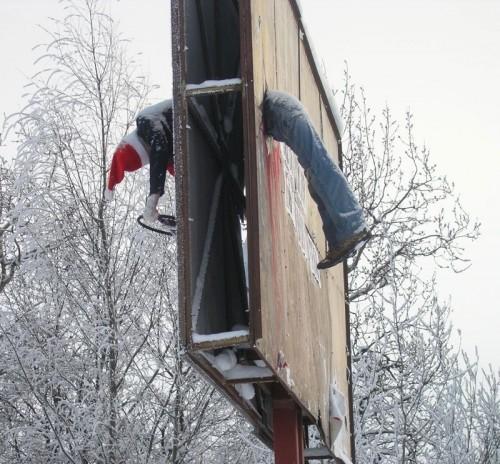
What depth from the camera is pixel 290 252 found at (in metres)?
5.72

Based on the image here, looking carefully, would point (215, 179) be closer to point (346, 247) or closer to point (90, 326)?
point (346, 247)

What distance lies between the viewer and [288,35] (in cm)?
658

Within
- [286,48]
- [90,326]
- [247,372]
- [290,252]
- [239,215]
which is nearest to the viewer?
[247,372]

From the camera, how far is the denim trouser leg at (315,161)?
5191mm

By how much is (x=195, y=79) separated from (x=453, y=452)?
9.57 m

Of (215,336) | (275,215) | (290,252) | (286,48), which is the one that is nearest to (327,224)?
(275,215)

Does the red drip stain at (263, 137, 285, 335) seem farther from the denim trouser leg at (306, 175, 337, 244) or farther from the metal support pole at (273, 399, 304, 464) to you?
the metal support pole at (273, 399, 304, 464)

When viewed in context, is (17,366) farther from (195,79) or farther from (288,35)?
(195,79)

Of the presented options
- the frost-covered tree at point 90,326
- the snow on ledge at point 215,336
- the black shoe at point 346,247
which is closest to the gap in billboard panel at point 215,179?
the snow on ledge at point 215,336

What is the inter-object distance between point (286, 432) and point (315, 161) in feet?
5.37

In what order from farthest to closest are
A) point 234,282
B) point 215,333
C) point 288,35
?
point 288,35, point 234,282, point 215,333

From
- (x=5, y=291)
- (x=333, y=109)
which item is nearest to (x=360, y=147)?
(x=5, y=291)

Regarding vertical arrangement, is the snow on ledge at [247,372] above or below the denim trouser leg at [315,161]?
below

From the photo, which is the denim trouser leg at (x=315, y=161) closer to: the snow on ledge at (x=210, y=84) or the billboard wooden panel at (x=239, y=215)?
the billboard wooden panel at (x=239, y=215)
